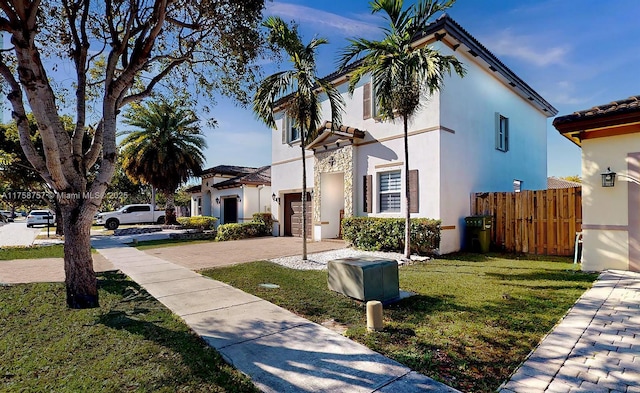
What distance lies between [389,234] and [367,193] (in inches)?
96.1

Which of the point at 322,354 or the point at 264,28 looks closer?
the point at 322,354

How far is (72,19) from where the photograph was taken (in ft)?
20.2

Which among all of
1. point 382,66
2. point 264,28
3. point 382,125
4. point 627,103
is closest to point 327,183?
point 382,125

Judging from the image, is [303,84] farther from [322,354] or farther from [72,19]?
[322,354]

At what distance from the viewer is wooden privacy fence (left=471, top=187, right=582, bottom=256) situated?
9.97 meters

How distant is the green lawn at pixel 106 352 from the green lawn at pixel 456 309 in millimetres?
1798

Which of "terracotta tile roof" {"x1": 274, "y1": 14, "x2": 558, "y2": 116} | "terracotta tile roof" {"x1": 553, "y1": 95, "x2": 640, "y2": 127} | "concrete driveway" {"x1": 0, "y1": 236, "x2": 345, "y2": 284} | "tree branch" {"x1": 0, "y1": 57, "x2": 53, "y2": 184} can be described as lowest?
"concrete driveway" {"x1": 0, "y1": 236, "x2": 345, "y2": 284}

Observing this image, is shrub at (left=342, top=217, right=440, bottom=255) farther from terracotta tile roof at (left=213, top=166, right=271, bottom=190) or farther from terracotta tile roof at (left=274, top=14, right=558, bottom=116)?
terracotta tile roof at (left=213, top=166, right=271, bottom=190)

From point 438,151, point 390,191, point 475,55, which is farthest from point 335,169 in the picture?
point 475,55

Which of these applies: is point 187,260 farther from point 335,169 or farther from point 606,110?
point 606,110

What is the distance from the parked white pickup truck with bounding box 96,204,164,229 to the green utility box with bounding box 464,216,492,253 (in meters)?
25.7

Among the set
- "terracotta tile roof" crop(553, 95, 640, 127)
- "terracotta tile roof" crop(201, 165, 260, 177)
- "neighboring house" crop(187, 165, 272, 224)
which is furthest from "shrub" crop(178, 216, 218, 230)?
"terracotta tile roof" crop(553, 95, 640, 127)

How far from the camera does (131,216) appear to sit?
2705cm

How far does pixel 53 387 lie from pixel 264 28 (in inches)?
317
